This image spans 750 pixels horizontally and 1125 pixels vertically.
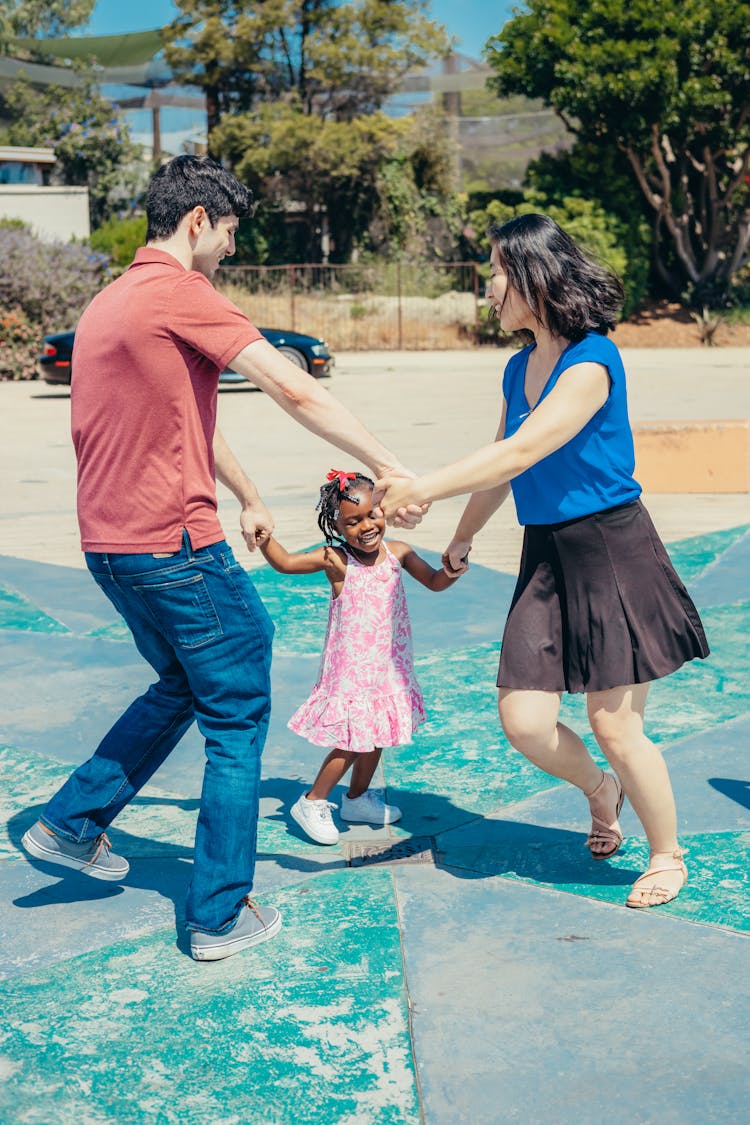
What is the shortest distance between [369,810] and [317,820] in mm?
246

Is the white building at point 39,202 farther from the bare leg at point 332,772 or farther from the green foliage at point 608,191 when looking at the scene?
the bare leg at point 332,772

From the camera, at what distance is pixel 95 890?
390cm

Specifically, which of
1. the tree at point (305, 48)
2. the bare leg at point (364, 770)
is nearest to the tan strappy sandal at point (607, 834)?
the bare leg at point (364, 770)

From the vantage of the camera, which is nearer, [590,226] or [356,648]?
[356,648]

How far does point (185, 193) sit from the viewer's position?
3287 millimetres

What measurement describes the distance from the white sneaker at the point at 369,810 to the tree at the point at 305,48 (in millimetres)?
33922

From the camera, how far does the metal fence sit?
2966 centimetres

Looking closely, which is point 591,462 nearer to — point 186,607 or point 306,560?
point 306,560

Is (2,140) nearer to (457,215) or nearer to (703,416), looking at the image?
(457,215)

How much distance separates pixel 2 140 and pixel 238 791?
4207 centimetres

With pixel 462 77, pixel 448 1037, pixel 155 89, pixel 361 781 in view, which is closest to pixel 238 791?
pixel 448 1037

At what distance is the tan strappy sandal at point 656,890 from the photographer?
11.9 ft

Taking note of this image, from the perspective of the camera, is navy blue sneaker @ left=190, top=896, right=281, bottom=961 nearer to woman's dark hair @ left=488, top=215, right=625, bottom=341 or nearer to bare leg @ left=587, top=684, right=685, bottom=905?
bare leg @ left=587, top=684, right=685, bottom=905

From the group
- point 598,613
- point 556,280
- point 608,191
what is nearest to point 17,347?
point 608,191
